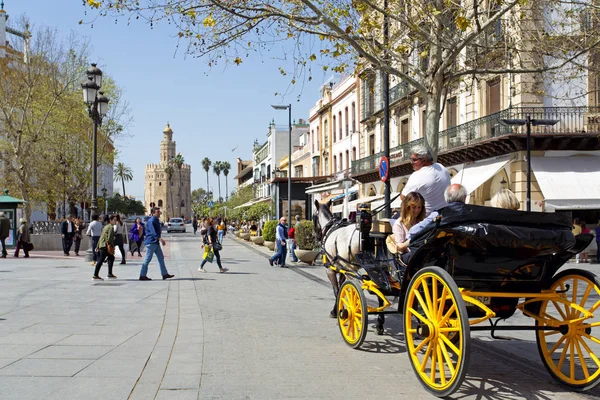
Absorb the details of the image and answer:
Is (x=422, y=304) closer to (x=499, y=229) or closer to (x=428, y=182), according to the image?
(x=499, y=229)

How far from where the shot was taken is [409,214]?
6.05 m

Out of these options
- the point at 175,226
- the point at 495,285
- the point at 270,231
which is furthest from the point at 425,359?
the point at 175,226

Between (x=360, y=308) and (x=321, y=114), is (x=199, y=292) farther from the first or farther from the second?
(x=321, y=114)

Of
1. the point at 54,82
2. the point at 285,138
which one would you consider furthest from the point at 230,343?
the point at 285,138

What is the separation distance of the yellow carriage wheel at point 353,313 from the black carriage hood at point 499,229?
65.3 inches

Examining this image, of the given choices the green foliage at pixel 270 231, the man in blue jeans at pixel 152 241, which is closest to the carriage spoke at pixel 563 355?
the man in blue jeans at pixel 152 241

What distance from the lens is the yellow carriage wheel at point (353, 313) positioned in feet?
21.2

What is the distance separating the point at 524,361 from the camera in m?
6.25

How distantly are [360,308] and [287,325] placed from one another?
6.99 feet

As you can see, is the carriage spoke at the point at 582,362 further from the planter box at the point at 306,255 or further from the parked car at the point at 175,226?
the parked car at the point at 175,226

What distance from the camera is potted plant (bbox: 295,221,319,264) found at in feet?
70.1

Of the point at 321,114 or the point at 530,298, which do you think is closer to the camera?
the point at 530,298

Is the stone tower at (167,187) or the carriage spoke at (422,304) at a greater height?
the stone tower at (167,187)

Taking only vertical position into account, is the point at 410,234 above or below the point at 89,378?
above
